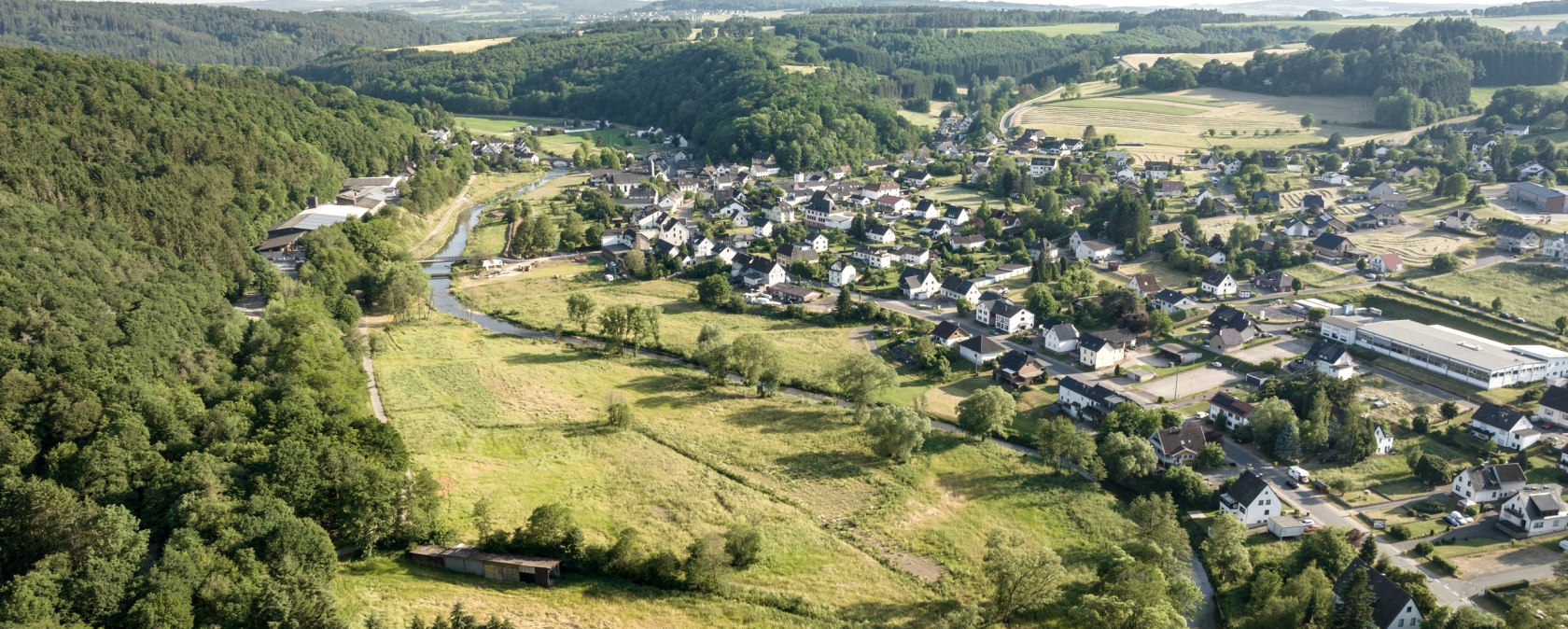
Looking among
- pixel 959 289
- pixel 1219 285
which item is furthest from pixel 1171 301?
pixel 959 289

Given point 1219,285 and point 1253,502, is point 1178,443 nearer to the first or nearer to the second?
point 1253,502

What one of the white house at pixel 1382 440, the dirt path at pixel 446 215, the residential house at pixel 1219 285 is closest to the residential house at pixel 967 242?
the residential house at pixel 1219 285

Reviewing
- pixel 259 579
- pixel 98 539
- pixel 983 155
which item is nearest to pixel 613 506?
pixel 259 579

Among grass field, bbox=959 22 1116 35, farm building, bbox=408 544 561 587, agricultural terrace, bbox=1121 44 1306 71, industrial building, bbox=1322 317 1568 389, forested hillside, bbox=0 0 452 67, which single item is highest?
forested hillside, bbox=0 0 452 67

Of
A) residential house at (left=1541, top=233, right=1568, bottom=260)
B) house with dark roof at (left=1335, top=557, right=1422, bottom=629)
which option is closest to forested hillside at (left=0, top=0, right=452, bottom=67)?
house with dark roof at (left=1335, top=557, right=1422, bottom=629)

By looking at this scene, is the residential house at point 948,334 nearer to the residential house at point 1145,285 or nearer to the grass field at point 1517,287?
the residential house at point 1145,285

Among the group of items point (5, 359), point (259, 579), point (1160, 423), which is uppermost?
point (5, 359)

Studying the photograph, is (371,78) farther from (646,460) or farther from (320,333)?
(646,460)

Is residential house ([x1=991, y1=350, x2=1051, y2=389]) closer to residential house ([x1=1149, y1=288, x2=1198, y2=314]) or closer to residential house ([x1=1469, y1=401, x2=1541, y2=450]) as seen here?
residential house ([x1=1149, y1=288, x2=1198, y2=314])
